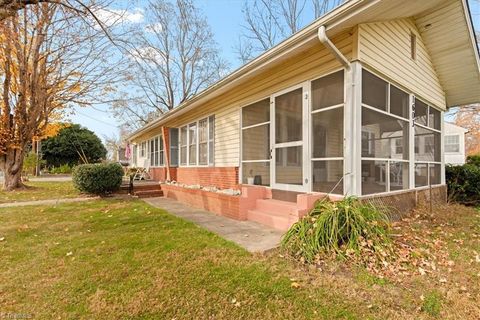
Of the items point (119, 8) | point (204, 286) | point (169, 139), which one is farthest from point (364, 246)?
point (169, 139)

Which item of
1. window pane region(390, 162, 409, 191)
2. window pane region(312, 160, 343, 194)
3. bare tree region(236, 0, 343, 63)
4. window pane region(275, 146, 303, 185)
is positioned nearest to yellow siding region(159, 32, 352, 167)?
window pane region(275, 146, 303, 185)

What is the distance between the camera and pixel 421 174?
691cm

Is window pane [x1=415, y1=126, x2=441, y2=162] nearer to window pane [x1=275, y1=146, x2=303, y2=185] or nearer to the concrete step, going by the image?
window pane [x1=275, y1=146, x2=303, y2=185]

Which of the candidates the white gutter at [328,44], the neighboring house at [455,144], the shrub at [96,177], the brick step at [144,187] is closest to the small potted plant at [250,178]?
the white gutter at [328,44]

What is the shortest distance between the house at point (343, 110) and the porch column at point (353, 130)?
0.02m

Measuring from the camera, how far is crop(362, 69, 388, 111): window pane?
15.5 ft

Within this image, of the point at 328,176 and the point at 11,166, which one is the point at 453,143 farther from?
the point at 11,166

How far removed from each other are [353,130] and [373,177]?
114 centimetres

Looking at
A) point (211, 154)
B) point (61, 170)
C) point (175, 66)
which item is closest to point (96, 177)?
point (211, 154)

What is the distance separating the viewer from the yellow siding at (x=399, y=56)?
4.74 m

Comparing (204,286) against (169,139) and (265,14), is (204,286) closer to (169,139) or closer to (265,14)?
(169,139)

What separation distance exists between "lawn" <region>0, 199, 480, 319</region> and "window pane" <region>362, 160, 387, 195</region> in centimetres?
106

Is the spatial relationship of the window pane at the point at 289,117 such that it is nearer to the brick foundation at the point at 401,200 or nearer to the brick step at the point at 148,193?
the brick foundation at the point at 401,200

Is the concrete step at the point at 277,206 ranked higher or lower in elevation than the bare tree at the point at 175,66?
lower
